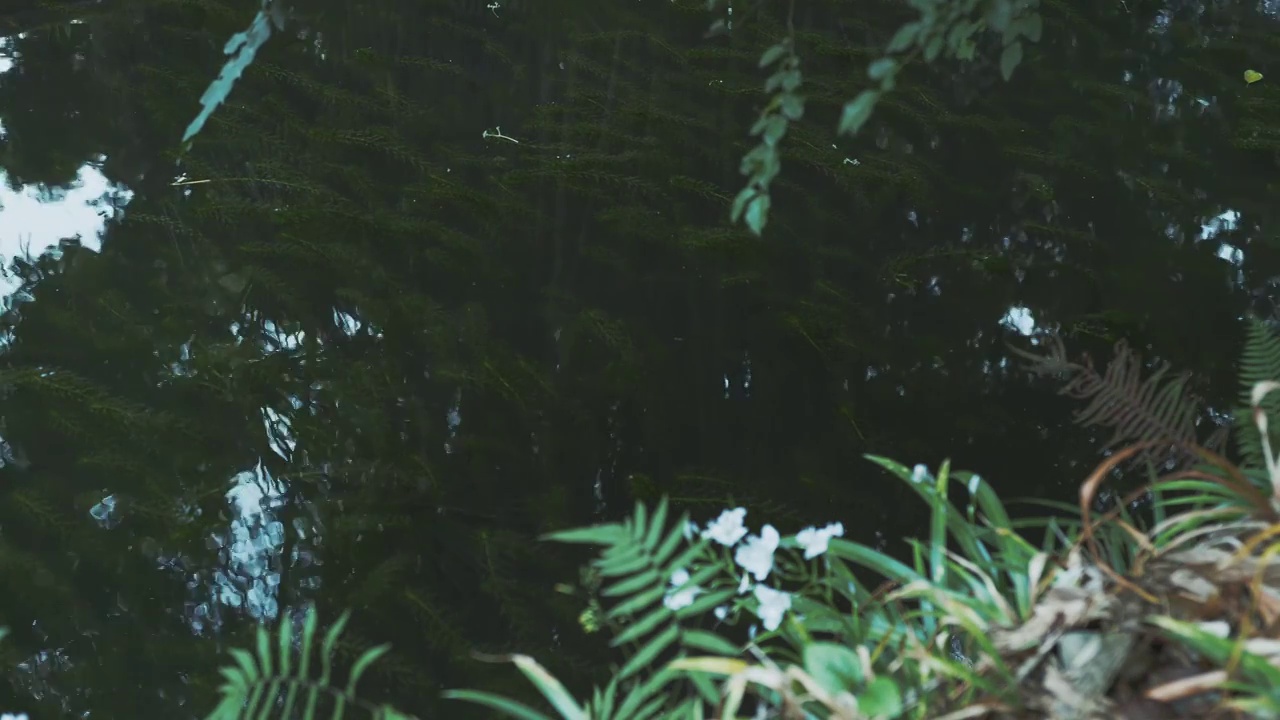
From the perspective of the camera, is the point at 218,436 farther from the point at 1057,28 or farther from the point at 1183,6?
the point at 1183,6

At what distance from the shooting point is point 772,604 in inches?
38.1

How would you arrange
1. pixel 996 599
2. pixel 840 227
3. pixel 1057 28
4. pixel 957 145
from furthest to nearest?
pixel 1057 28
pixel 957 145
pixel 840 227
pixel 996 599

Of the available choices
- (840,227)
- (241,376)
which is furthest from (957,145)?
(241,376)

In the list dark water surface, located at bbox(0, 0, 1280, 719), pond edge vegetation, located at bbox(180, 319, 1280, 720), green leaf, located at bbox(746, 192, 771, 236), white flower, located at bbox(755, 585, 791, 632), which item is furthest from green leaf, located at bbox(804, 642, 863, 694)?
dark water surface, located at bbox(0, 0, 1280, 719)

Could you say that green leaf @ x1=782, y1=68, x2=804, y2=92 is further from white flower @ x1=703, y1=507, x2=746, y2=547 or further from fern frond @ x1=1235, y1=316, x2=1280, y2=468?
fern frond @ x1=1235, y1=316, x2=1280, y2=468

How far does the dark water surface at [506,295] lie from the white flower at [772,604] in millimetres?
814

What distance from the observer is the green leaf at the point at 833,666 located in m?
0.77

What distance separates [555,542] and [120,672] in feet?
2.23

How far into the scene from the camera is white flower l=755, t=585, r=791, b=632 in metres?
0.96

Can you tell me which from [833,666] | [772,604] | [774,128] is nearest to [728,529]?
[772,604]

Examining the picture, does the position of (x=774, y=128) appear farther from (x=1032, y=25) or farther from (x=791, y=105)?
(x=1032, y=25)

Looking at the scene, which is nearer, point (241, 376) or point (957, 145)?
point (241, 376)

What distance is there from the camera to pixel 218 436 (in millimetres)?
2031

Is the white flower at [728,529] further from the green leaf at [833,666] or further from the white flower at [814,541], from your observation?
the green leaf at [833,666]
